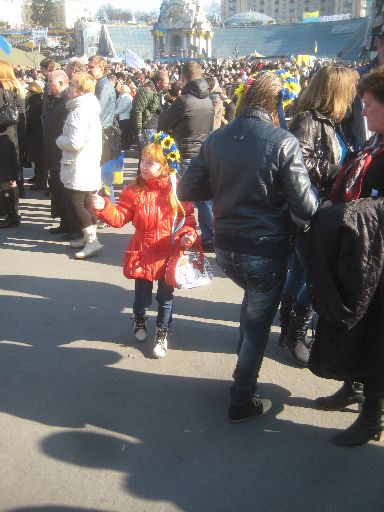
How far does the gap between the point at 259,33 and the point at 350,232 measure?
88.1 metres

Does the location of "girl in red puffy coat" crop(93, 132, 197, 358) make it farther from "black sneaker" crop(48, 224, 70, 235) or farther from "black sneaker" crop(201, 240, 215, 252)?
"black sneaker" crop(48, 224, 70, 235)

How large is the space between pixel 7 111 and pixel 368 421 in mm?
5108

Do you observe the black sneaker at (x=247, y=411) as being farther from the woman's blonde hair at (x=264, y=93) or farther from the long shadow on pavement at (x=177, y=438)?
→ the woman's blonde hair at (x=264, y=93)

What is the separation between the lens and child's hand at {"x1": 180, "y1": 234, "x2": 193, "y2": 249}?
352 centimetres

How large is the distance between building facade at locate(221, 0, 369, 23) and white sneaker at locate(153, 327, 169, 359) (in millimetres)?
122804

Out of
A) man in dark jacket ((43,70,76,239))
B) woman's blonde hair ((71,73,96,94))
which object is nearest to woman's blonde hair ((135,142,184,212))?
woman's blonde hair ((71,73,96,94))

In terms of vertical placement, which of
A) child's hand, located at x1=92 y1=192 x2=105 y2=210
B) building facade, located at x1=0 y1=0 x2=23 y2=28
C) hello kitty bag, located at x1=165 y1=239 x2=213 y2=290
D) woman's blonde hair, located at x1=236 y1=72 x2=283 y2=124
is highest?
building facade, located at x1=0 y1=0 x2=23 y2=28

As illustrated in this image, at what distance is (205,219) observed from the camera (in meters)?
5.95

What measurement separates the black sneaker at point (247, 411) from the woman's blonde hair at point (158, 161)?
135cm

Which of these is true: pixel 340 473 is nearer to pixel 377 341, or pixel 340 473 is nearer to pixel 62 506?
pixel 377 341

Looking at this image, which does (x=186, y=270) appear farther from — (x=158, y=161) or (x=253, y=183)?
(x=253, y=183)

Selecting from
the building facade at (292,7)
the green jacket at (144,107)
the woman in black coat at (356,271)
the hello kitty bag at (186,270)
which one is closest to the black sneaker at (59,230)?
the green jacket at (144,107)

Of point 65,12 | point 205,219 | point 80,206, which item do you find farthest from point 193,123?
point 65,12

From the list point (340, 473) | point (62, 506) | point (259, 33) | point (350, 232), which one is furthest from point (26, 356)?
point (259, 33)
